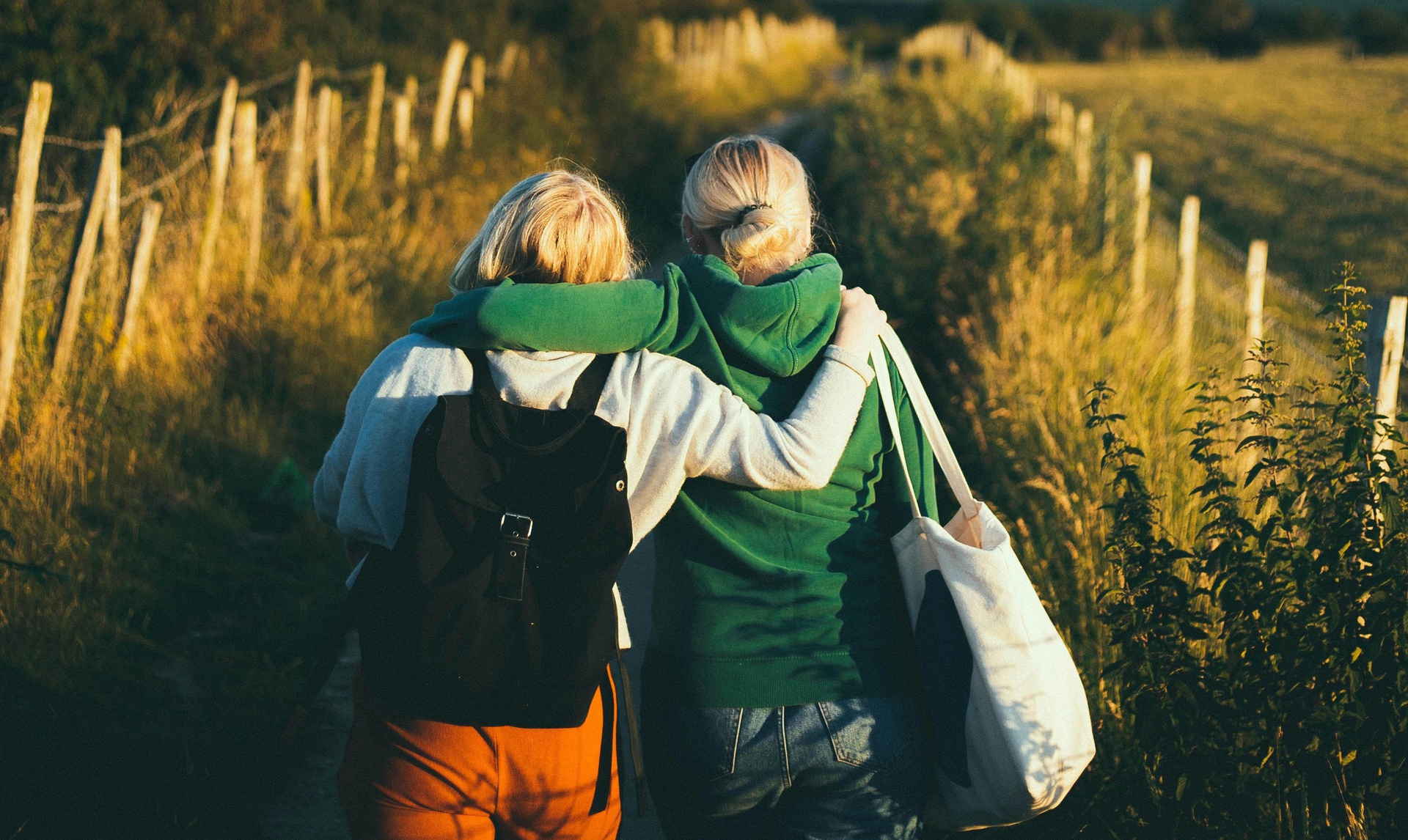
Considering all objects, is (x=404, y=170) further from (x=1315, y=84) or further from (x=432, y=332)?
(x=1315, y=84)

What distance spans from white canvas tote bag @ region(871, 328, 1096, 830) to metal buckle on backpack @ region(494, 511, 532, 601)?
0.70 meters

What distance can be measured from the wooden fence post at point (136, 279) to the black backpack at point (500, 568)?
4.58m

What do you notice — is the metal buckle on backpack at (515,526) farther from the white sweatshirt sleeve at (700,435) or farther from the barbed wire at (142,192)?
the barbed wire at (142,192)

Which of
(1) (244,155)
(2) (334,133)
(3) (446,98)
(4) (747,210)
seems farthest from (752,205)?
(3) (446,98)

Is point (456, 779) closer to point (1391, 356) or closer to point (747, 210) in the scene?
point (747, 210)

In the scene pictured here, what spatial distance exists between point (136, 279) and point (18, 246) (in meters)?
1.12

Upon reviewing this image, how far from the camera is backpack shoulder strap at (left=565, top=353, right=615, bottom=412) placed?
191 centimetres

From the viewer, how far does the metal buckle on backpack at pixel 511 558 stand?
1807 mm

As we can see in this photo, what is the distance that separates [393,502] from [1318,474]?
2170 mm

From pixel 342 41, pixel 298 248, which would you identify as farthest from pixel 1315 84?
pixel 298 248

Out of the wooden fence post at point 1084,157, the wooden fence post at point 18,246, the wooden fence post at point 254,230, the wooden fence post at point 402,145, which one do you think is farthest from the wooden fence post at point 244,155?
the wooden fence post at point 1084,157

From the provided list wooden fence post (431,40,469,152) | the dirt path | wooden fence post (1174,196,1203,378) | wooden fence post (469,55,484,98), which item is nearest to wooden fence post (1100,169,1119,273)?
wooden fence post (1174,196,1203,378)

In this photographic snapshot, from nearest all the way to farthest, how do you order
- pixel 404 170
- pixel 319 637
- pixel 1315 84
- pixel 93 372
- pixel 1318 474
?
pixel 1318 474 → pixel 319 637 → pixel 93 372 → pixel 404 170 → pixel 1315 84

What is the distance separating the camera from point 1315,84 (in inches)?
1126
